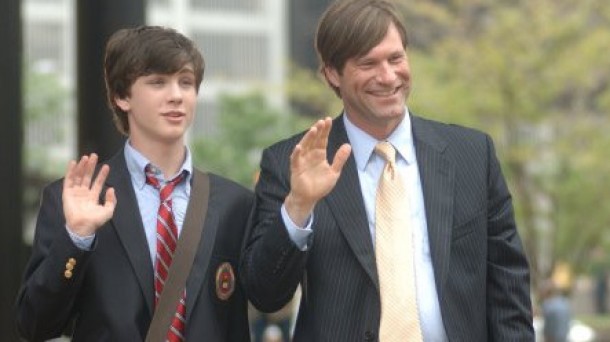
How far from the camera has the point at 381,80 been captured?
4863 mm

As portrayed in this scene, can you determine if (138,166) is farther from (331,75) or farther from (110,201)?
(331,75)

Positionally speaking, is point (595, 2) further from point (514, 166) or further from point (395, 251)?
point (395, 251)

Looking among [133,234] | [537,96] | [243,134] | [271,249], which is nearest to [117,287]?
[133,234]

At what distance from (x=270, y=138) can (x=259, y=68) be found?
3022cm

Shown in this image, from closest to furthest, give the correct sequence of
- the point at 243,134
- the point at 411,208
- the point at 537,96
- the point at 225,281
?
the point at 411,208, the point at 225,281, the point at 537,96, the point at 243,134

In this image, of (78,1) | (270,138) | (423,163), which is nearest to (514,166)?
(270,138)

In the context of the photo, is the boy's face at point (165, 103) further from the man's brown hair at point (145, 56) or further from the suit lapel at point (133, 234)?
the suit lapel at point (133, 234)

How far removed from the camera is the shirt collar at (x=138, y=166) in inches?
200

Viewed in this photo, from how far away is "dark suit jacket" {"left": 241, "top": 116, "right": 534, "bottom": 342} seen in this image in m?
4.80

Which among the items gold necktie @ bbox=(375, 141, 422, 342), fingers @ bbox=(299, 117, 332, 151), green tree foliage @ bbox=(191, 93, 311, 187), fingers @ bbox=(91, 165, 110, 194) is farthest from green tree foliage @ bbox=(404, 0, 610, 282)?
fingers @ bbox=(299, 117, 332, 151)


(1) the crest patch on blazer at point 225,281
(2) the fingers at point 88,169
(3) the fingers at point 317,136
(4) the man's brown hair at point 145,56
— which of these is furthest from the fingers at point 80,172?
(3) the fingers at point 317,136

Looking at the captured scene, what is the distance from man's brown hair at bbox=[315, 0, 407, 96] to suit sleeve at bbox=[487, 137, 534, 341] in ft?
1.75

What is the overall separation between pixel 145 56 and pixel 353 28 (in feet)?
2.01

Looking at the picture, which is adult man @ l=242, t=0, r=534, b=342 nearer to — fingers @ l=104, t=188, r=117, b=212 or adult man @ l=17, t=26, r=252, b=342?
adult man @ l=17, t=26, r=252, b=342
